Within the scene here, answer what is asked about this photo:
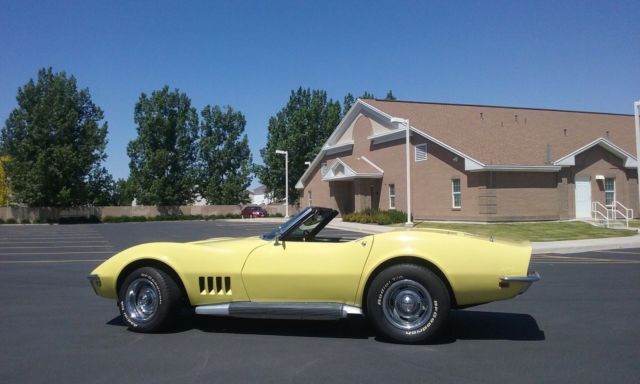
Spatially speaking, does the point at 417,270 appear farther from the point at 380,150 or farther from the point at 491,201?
the point at 380,150

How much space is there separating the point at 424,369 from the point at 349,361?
0.68 meters

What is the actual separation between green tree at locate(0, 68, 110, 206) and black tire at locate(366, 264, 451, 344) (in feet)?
169

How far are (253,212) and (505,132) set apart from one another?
31.6 meters

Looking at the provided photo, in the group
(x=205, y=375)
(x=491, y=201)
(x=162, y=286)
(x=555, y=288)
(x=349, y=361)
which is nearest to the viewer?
(x=205, y=375)

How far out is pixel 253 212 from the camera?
57375mm

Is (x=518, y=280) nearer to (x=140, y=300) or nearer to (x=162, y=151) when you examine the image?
(x=140, y=300)

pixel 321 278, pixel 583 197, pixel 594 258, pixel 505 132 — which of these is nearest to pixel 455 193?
pixel 505 132

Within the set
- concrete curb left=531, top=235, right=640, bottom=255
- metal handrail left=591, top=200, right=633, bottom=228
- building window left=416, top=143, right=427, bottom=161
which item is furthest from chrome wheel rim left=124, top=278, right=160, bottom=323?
metal handrail left=591, top=200, right=633, bottom=228

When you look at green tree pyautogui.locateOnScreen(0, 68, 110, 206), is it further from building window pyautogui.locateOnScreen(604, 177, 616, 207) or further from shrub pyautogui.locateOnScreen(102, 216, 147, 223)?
building window pyautogui.locateOnScreen(604, 177, 616, 207)

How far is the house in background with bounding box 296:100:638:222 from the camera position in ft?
91.8

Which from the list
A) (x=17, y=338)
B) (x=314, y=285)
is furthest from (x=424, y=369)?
(x=17, y=338)

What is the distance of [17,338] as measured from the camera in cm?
592

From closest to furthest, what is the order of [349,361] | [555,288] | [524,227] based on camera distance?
1. [349,361]
2. [555,288]
3. [524,227]

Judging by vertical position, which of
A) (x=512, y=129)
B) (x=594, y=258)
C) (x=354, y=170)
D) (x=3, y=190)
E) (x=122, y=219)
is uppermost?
(x=512, y=129)
